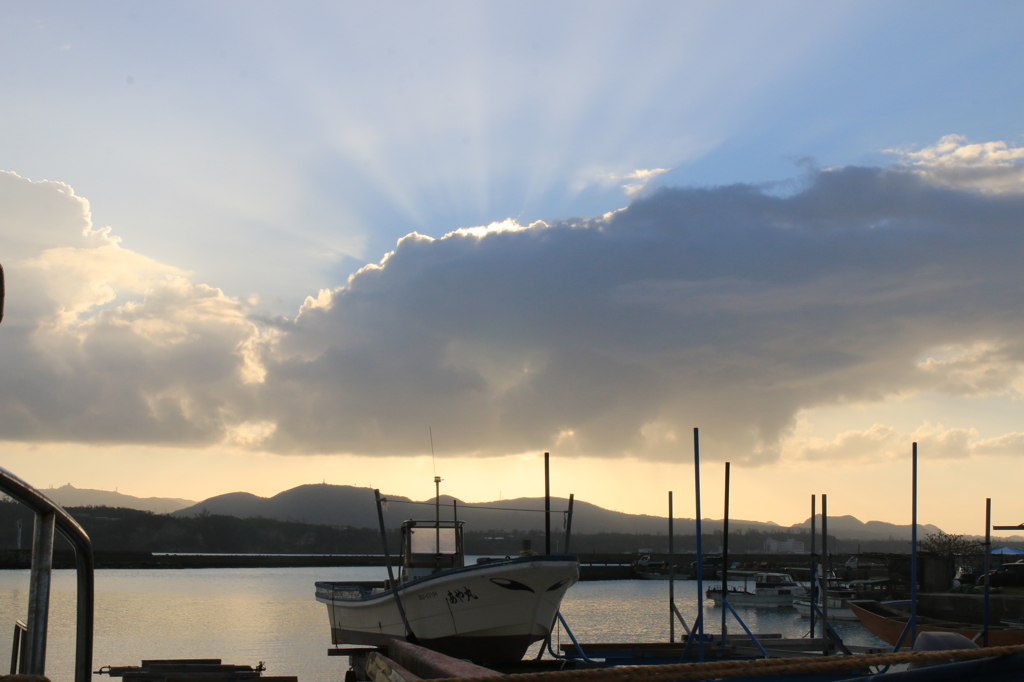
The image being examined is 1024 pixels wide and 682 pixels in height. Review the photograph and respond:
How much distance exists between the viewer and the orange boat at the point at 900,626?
23.5m

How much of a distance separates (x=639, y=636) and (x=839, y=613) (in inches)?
665

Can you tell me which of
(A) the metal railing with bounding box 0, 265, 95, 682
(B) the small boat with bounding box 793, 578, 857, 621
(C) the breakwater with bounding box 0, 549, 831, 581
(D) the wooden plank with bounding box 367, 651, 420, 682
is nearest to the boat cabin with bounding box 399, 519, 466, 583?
(D) the wooden plank with bounding box 367, 651, 420, 682

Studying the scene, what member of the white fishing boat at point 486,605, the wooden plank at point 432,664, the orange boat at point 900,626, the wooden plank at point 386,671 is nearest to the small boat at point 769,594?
the orange boat at point 900,626

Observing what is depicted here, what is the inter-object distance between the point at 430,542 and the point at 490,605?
494 cm

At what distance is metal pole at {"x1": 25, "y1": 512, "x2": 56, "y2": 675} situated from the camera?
9.81 feet

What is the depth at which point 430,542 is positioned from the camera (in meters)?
22.6

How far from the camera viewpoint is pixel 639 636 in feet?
162

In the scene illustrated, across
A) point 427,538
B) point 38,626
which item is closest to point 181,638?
point 427,538

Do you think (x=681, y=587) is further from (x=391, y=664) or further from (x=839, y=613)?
(x=391, y=664)

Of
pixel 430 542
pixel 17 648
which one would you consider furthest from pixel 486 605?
pixel 17 648

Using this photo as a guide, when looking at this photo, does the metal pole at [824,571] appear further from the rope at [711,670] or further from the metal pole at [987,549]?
the rope at [711,670]

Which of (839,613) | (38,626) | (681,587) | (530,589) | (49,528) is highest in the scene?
(49,528)

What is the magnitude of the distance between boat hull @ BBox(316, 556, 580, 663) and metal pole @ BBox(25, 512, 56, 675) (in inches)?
596

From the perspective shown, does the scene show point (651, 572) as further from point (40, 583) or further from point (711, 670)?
point (40, 583)
